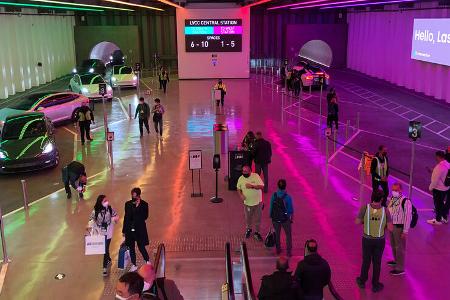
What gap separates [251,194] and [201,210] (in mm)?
2435

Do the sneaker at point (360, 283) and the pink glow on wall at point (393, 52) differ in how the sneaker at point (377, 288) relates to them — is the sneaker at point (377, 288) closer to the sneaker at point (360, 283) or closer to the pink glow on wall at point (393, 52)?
the sneaker at point (360, 283)

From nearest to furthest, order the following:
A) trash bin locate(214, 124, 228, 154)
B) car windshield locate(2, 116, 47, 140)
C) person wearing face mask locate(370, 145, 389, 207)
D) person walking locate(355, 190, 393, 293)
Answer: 1. person walking locate(355, 190, 393, 293)
2. person wearing face mask locate(370, 145, 389, 207)
3. trash bin locate(214, 124, 228, 154)
4. car windshield locate(2, 116, 47, 140)

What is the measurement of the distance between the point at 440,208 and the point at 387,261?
2.34m

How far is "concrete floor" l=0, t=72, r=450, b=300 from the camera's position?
8961 millimetres

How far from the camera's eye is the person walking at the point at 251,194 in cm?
995

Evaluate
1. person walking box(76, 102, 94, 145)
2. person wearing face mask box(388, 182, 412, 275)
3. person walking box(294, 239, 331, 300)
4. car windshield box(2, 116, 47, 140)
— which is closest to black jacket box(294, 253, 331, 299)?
person walking box(294, 239, 331, 300)

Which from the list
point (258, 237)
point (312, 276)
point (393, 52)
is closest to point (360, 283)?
point (312, 276)

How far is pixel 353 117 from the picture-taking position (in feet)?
76.3

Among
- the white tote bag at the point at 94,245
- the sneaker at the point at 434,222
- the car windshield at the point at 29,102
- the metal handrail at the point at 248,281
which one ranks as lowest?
the sneaker at the point at 434,222


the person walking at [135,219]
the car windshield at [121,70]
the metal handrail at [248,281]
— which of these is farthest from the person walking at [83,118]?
the car windshield at [121,70]

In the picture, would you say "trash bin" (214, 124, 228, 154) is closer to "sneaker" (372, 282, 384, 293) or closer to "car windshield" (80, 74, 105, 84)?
"sneaker" (372, 282, 384, 293)

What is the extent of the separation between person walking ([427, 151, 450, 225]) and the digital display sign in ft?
92.0

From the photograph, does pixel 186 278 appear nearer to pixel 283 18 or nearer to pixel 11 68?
pixel 11 68

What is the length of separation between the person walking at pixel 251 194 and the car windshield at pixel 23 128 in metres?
9.08
